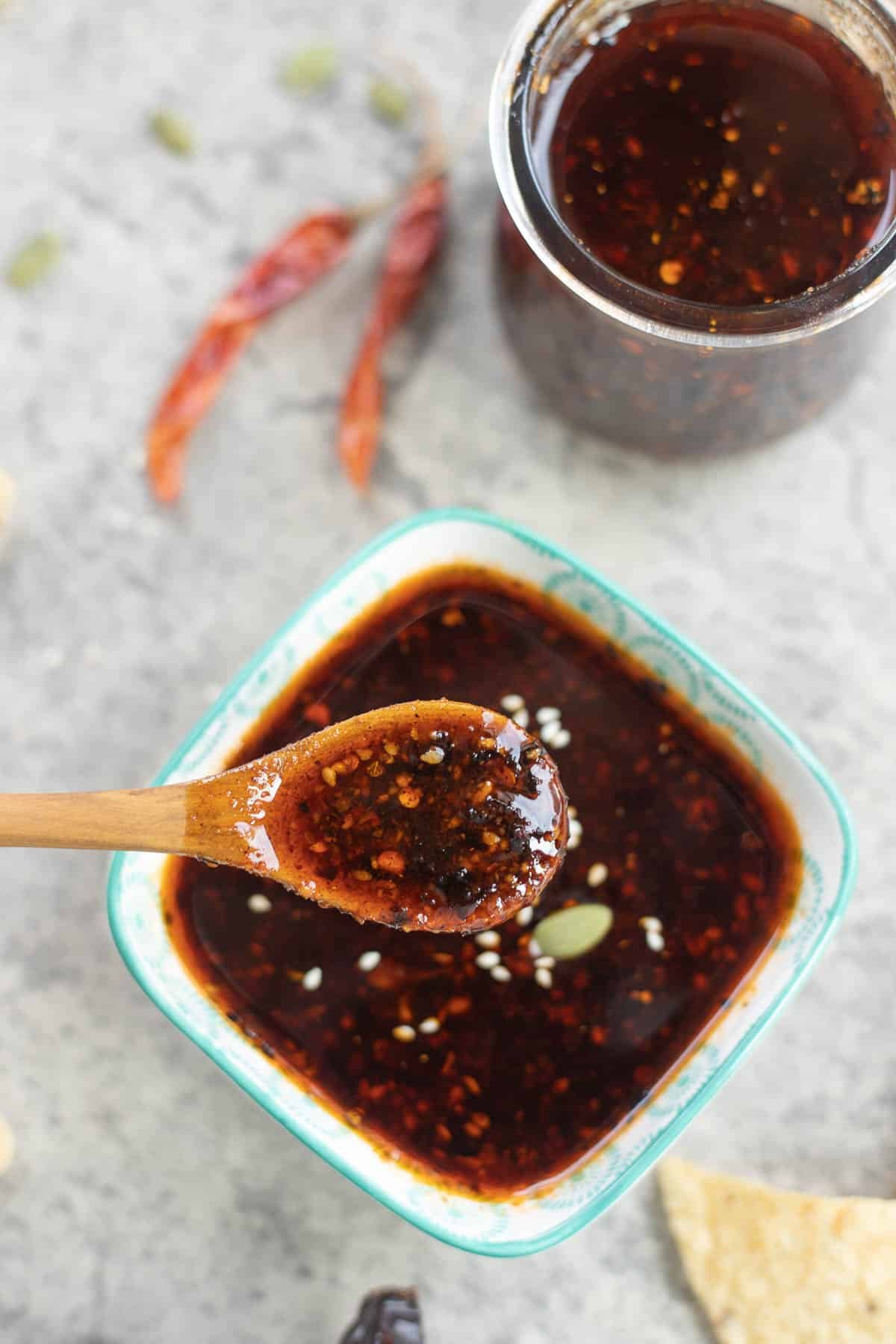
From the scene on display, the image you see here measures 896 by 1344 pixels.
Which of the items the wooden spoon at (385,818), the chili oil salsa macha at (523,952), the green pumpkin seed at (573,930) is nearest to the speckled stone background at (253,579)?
the chili oil salsa macha at (523,952)

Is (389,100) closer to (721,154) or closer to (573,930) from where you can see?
(721,154)

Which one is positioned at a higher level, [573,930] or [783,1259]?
[573,930]

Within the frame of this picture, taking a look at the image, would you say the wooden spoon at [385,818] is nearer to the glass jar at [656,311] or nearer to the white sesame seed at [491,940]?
the white sesame seed at [491,940]

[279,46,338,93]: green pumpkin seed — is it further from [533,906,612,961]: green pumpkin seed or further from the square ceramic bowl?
[533,906,612,961]: green pumpkin seed

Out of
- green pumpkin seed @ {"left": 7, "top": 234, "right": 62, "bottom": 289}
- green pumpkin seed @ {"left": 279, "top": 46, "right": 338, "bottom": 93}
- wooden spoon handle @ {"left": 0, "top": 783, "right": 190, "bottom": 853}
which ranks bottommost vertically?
wooden spoon handle @ {"left": 0, "top": 783, "right": 190, "bottom": 853}

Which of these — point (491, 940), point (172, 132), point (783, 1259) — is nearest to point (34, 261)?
point (172, 132)

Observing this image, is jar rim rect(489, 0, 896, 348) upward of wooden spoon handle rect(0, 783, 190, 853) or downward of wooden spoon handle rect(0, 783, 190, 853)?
upward

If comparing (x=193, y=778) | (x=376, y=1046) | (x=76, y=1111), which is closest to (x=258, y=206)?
(x=193, y=778)

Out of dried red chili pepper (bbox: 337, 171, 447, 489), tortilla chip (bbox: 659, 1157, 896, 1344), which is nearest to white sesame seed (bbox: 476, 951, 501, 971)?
tortilla chip (bbox: 659, 1157, 896, 1344)
